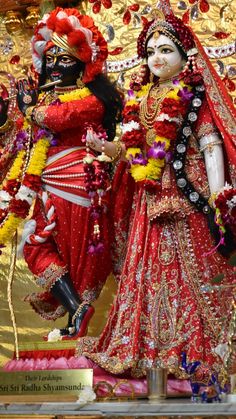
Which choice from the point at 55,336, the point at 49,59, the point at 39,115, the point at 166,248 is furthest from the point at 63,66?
the point at 55,336

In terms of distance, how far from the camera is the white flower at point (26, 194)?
500cm

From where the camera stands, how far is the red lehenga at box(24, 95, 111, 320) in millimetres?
4934

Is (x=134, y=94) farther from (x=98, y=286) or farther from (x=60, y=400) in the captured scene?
(x=60, y=400)

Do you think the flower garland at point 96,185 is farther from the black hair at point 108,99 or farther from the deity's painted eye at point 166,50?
the deity's painted eye at point 166,50

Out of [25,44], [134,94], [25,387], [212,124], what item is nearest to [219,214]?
[212,124]

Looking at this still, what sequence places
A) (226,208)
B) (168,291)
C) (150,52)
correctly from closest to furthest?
(226,208) → (168,291) → (150,52)

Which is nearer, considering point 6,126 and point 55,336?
point 55,336

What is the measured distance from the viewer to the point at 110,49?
229 inches

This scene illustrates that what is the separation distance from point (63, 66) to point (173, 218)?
3.09 ft

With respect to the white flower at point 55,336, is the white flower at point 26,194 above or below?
above

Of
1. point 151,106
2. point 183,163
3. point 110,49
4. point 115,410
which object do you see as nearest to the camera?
point 115,410

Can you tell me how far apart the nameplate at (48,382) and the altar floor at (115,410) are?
0.27ft

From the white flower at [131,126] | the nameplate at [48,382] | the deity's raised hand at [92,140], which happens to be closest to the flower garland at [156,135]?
the white flower at [131,126]

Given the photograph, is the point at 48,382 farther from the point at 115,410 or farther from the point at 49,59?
the point at 49,59
